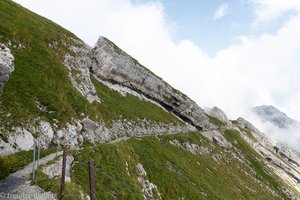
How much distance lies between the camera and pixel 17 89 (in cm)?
5100

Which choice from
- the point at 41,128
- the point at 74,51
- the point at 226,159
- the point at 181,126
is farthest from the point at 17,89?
the point at 226,159

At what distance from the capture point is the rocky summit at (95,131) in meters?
40.8

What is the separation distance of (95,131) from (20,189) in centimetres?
2872

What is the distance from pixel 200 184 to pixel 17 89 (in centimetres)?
4017

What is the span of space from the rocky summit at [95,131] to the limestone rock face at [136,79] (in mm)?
342

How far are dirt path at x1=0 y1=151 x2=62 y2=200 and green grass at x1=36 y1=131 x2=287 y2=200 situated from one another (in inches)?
41.7

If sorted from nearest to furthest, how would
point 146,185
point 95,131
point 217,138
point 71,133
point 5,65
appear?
point 5,65, point 71,133, point 146,185, point 95,131, point 217,138

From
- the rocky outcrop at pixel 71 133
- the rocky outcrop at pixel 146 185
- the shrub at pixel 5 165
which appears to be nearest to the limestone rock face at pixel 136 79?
the rocky outcrop at pixel 71 133

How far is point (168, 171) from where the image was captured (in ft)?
215

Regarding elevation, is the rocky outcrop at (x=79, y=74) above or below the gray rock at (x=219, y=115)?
below

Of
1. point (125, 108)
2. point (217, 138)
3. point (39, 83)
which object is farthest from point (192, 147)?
point (39, 83)

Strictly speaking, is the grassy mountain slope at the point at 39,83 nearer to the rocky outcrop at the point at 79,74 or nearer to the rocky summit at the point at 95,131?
the rocky summit at the point at 95,131

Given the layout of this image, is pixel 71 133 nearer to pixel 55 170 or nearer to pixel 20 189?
pixel 55 170

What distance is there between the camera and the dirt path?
30078 millimetres
